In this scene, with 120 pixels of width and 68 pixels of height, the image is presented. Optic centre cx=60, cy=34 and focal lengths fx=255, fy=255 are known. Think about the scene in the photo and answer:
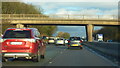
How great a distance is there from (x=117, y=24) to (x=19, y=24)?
77.2 ft

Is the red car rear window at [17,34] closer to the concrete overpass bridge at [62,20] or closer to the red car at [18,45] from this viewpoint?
the red car at [18,45]

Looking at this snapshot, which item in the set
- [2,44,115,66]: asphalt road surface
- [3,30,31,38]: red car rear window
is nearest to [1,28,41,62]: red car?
[3,30,31,38]: red car rear window

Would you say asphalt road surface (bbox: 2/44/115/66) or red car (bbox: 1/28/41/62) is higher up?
red car (bbox: 1/28/41/62)

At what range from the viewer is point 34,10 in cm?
8806

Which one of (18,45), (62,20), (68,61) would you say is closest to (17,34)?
(18,45)

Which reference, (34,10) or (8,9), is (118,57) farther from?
(34,10)

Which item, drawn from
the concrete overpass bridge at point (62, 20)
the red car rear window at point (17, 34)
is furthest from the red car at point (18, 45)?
the concrete overpass bridge at point (62, 20)

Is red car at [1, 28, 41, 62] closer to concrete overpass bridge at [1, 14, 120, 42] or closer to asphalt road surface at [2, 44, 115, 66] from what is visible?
asphalt road surface at [2, 44, 115, 66]

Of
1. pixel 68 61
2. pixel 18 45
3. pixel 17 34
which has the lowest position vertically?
pixel 68 61

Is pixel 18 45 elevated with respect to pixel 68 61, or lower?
elevated

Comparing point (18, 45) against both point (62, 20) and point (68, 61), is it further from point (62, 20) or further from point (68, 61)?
point (62, 20)

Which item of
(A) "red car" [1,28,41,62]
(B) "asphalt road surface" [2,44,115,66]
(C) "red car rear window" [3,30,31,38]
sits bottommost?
(B) "asphalt road surface" [2,44,115,66]

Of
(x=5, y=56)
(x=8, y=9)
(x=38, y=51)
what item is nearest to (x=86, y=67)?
(x=38, y=51)

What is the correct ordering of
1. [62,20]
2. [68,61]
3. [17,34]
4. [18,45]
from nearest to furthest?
[18,45], [17,34], [68,61], [62,20]
